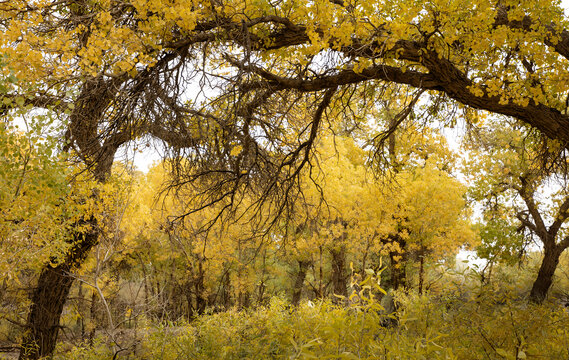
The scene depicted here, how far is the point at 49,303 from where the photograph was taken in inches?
337

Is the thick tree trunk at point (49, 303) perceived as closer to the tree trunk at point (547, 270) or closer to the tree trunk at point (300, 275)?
the tree trunk at point (547, 270)

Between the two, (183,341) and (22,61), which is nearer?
(22,61)

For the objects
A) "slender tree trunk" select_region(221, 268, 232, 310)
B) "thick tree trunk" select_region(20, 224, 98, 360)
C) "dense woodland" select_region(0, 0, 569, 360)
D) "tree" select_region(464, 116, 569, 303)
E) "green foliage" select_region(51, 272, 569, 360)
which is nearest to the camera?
"green foliage" select_region(51, 272, 569, 360)

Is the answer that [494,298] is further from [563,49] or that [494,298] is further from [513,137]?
[513,137]

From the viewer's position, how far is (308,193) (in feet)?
48.0

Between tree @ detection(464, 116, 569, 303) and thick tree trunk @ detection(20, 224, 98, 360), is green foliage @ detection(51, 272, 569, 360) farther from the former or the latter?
tree @ detection(464, 116, 569, 303)

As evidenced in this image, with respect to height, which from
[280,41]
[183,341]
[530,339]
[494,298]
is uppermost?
[280,41]

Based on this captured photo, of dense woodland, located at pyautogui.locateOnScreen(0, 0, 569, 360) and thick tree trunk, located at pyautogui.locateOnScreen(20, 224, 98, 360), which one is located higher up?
dense woodland, located at pyautogui.locateOnScreen(0, 0, 569, 360)

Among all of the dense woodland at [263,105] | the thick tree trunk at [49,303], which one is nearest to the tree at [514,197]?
the dense woodland at [263,105]

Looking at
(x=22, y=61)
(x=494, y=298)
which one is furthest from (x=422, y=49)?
(x=22, y=61)

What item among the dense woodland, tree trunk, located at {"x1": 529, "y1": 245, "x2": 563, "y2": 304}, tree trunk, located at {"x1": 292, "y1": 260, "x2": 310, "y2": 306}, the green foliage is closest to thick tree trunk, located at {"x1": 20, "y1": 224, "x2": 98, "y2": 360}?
the dense woodland

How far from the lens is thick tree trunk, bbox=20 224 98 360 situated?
840 centimetres

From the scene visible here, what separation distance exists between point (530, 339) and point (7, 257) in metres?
6.39

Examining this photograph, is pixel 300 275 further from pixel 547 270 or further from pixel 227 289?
pixel 547 270
